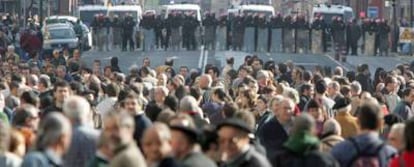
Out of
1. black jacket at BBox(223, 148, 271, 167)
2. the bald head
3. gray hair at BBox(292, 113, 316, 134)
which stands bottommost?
the bald head

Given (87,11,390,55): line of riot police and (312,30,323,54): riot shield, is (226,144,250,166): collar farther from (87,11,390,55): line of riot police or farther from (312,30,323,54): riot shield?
(312,30,323,54): riot shield

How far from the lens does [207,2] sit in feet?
563

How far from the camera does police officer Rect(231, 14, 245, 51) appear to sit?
69250 millimetres

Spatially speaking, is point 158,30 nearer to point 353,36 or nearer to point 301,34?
point 301,34

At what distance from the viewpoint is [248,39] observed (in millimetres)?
69312

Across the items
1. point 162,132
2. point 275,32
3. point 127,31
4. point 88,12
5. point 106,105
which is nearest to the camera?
point 162,132

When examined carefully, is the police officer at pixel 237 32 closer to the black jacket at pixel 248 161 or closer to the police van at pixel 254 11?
the police van at pixel 254 11

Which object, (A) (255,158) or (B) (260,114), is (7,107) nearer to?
(B) (260,114)

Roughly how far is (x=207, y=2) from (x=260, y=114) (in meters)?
151

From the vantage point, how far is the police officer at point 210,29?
6975cm

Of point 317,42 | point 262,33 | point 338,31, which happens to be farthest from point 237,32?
A: point 338,31

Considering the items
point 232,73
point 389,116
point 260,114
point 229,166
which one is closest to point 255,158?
point 229,166

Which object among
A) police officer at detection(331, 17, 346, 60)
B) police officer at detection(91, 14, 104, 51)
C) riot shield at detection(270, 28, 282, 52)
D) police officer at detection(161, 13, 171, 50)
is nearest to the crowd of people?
police officer at detection(331, 17, 346, 60)

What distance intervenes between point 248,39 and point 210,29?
6.26 feet
